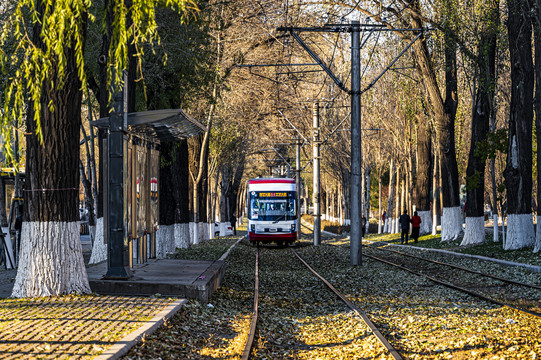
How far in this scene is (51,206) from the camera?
11.7 metres

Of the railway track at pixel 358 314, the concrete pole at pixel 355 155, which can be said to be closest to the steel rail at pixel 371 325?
the railway track at pixel 358 314

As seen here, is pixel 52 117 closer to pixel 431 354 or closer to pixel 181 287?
pixel 181 287

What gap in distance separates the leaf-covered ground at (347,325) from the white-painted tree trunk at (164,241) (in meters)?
5.95

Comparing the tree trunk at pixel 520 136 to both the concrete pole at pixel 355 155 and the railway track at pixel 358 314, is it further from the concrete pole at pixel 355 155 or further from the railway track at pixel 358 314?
the railway track at pixel 358 314

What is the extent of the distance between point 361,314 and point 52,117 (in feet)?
19.2

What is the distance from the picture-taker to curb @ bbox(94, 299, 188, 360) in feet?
24.5

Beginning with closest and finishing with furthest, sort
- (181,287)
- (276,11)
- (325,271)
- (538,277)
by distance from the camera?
1. (181,287)
2. (538,277)
3. (325,271)
4. (276,11)

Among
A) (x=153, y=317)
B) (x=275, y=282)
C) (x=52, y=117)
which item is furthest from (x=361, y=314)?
(x=275, y=282)

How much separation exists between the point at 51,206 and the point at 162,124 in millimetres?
3186

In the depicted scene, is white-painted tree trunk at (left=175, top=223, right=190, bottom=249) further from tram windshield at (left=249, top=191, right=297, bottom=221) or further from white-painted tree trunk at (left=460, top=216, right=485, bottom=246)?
white-painted tree trunk at (left=460, top=216, right=485, bottom=246)

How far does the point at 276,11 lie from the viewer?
2998 cm

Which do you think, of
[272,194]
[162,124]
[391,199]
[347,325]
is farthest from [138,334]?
[391,199]

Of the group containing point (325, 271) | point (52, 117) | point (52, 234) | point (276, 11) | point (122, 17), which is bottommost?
point (325, 271)

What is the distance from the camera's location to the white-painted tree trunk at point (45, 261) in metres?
11.5
